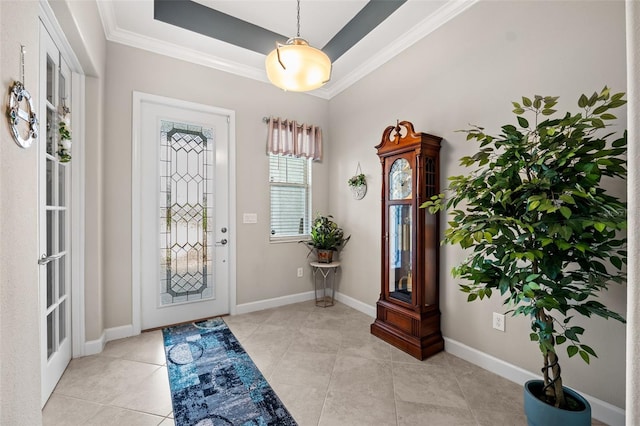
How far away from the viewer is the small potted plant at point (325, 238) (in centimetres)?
351

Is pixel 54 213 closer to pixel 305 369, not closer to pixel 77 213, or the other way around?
pixel 77 213

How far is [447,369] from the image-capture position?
216 centimetres

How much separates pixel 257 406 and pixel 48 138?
87.0 inches

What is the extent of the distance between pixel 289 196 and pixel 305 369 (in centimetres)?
211

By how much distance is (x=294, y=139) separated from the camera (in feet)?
11.8

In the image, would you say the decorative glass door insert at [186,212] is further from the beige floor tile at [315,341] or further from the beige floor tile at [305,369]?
the beige floor tile at [305,369]

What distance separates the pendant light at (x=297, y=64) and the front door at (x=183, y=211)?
151cm

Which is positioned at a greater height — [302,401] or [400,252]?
[400,252]

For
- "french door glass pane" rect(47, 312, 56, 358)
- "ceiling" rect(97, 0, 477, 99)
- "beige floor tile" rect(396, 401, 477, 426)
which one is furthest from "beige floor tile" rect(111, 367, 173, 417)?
"ceiling" rect(97, 0, 477, 99)

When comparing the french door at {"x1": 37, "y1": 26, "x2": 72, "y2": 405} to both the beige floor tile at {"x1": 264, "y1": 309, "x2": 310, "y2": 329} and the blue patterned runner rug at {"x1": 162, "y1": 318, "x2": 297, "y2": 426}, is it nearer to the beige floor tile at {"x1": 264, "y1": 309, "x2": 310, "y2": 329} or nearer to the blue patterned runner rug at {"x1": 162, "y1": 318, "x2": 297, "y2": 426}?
the blue patterned runner rug at {"x1": 162, "y1": 318, "x2": 297, "y2": 426}

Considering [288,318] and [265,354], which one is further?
[288,318]

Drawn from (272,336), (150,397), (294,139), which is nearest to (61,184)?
(150,397)

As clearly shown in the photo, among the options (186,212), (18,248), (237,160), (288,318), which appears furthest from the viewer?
(237,160)

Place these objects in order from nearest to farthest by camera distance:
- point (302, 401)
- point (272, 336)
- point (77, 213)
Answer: point (302, 401), point (77, 213), point (272, 336)
